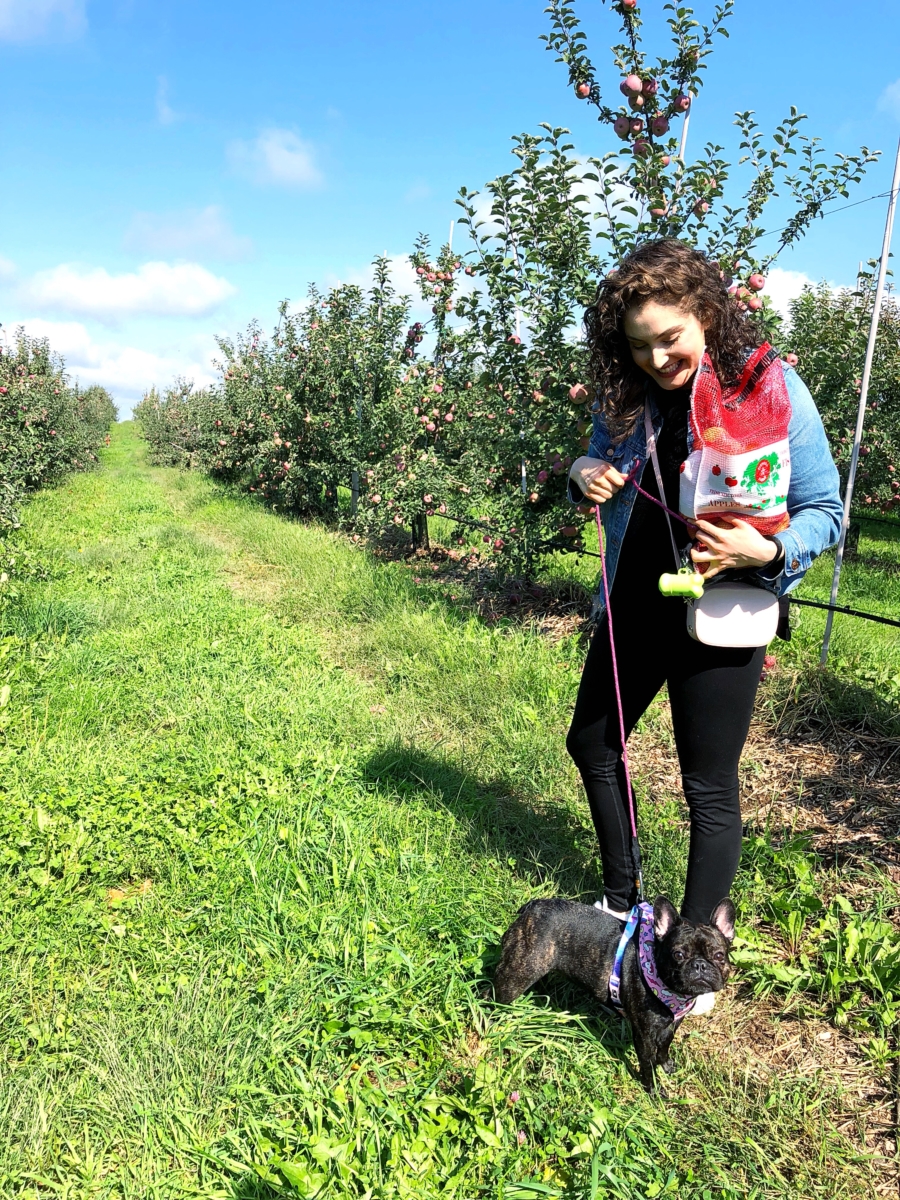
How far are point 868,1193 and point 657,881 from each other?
1.04m

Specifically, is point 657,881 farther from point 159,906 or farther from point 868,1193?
point 159,906

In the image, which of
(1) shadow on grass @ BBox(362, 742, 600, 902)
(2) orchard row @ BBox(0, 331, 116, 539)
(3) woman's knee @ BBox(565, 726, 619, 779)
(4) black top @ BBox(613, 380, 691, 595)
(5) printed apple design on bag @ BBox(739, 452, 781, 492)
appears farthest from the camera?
(2) orchard row @ BBox(0, 331, 116, 539)

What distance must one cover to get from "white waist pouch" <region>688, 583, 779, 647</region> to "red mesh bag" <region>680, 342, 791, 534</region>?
150 millimetres

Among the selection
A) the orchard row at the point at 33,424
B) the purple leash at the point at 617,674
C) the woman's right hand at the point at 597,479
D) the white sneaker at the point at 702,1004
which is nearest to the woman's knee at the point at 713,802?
the purple leash at the point at 617,674

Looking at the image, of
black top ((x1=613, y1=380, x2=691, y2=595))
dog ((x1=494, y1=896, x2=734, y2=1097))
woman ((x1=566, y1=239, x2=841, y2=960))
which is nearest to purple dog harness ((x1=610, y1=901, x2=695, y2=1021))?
dog ((x1=494, y1=896, x2=734, y2=1097))

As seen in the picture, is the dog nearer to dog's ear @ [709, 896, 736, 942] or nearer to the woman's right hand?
dog's ear @ [709, 896, 736, 942]

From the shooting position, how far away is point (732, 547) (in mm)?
1737

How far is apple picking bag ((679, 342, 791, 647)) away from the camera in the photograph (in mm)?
1715

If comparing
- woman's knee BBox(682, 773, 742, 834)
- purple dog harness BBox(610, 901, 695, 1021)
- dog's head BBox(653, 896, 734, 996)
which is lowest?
purple dog harness BBox(610, 901, 695, 1021)

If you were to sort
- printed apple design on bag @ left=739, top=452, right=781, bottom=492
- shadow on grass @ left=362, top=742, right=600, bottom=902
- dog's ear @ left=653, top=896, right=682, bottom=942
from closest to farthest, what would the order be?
printed apple design on bag @ left=739, top=452, right=781, bottom=492 → dog's ear @ left=653, top=896, right=682, bottom=942 → shadow on grass @ left=362, top=742, right=600, bottom=902

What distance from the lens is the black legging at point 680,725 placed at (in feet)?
6.21

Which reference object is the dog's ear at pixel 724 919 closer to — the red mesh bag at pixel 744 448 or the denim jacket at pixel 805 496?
the denim jacket at pixel 805 496

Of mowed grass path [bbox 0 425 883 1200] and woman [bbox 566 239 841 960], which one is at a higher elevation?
woman [bbox 566 239 841 960]

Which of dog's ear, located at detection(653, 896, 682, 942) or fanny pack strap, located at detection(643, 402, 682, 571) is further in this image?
fanny pack strap, located at detection(643, 402, 682, 571)
